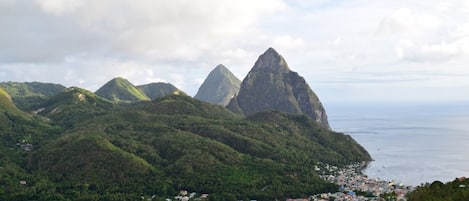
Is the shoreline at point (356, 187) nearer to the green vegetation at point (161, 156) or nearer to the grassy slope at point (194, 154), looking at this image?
the green vegetation at point (161, 156)

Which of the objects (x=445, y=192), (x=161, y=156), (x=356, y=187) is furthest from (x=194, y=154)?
(x=445, y=192)

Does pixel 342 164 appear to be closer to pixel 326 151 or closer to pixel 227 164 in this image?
pixel 326 151

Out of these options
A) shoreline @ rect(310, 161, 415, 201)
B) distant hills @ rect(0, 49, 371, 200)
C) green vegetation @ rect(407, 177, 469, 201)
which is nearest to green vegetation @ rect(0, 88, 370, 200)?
distant hills @ rect(0, 49, 371, 200)

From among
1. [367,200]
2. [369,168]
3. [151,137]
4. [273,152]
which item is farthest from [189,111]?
[367,200]

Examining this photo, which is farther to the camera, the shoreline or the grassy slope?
the grassy slope

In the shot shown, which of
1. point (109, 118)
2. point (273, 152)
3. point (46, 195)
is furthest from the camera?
point (109, 118)

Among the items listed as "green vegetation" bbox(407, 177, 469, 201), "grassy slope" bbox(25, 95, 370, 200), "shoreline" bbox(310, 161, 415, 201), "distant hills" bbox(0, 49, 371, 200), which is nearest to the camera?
"green vegetation" bbox(407, 177, 469, 201)

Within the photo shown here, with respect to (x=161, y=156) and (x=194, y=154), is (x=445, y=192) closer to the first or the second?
(x=194, y=154)

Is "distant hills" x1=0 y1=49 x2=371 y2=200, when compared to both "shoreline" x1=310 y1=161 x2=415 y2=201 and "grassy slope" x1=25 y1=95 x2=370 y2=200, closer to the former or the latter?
"grassy slope" x1=25 y1=95 x2=370 y2=200
